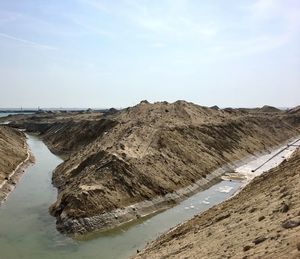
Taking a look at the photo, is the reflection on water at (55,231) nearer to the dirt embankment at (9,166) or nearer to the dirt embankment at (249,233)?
the dirt embankment at (9,166)

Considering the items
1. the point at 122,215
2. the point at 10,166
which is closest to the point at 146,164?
the point at 122,215

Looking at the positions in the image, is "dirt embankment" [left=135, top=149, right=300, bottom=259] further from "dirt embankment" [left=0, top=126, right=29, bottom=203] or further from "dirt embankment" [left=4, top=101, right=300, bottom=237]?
"dirt embankment" [left=0, top=126, right=29, bottom=203]

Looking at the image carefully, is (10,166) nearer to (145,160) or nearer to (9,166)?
(9,166)

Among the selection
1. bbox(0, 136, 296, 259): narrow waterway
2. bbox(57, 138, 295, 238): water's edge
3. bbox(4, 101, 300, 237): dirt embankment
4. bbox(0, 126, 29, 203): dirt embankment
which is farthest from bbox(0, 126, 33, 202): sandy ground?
bbox(57, 138, 295, 238): water's edge

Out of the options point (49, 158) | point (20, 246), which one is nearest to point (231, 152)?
point (49, 158)

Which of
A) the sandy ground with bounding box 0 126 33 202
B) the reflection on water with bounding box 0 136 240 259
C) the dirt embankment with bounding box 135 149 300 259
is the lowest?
the reflection on water with bounding box 0 136 240 259

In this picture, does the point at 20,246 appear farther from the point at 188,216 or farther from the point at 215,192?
the point at 215,192
